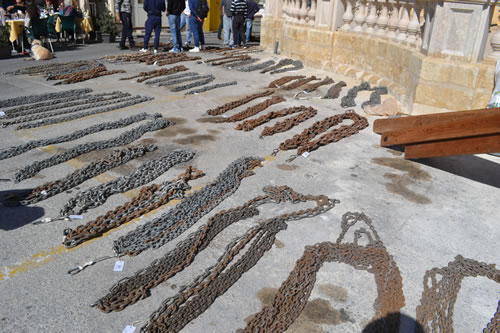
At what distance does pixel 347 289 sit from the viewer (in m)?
3.69

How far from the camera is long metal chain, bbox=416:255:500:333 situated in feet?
11.0

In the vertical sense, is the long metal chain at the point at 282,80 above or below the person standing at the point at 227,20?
below

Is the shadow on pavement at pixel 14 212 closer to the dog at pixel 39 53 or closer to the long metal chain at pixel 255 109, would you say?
the long metal chain at pixel 255 109

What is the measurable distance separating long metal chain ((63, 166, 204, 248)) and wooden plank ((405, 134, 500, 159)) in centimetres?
321

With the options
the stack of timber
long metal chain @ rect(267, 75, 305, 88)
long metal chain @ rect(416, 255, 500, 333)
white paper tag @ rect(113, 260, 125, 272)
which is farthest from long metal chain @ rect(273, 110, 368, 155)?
white paper tag @ rect(113, 260, 125, 272)

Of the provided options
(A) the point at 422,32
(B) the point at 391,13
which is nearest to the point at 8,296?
(A) the point at 422,32

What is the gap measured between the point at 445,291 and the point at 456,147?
2661mm

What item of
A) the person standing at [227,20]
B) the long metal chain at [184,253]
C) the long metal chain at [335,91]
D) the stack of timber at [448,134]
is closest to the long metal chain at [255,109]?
the long metal chain at [335,91]

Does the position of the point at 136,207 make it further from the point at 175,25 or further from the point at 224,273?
the point at 175,25

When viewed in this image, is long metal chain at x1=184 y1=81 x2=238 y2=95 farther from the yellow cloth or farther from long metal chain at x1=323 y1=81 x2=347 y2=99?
the yellow cloth

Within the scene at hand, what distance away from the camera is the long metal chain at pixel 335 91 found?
9788 millimetres

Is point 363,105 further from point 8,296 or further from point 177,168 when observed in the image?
point 8,296

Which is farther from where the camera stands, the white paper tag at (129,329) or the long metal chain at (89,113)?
the long metal chain at (89,113)

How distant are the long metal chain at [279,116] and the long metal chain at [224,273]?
259cm
